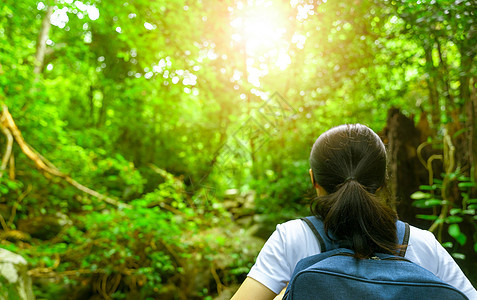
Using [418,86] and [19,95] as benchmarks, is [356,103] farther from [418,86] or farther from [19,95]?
[19,95]

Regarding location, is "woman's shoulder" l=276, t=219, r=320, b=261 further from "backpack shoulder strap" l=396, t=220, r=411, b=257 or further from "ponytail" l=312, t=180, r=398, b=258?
"backpack shoulder strap" l=396, t=220, r=411, b=257

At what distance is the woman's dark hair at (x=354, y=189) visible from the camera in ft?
3.35

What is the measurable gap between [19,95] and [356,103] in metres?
4.23

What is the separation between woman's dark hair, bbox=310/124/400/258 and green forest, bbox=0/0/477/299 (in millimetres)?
2121

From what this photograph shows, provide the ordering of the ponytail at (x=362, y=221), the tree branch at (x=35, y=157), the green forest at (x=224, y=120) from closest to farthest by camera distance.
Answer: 1. the ponytail at (x=362, y=221)
2. the green forest at (x=224, y=120)
3. the tree branch at (x=35, y=157)

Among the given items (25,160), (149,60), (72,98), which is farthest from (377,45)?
(72,98)

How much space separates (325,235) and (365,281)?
0.19 metres

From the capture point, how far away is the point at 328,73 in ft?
14.4

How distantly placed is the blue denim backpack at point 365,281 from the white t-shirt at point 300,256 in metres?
0.09

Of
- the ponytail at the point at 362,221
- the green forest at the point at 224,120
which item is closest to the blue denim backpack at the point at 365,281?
the ponytail at the point at 362,221

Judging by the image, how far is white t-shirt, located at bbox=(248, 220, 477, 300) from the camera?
1073 mm

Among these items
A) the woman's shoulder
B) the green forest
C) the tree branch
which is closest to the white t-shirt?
the woman's shoulder

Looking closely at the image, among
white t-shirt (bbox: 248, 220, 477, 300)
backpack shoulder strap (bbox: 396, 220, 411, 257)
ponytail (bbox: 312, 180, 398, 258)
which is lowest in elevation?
white t-shirt (bbox: 248, 220, 477, 300)

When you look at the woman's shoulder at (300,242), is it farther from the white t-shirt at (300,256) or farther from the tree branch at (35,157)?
the tree branch at (35,157)
